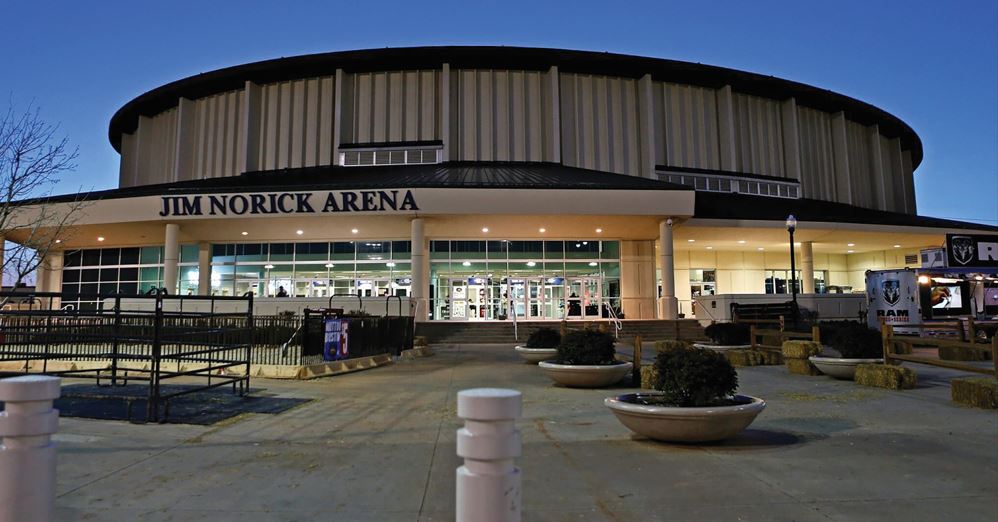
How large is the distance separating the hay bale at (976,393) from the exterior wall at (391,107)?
99.5 feet

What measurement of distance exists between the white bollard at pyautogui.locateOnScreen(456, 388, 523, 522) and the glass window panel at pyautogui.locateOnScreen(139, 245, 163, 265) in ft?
137

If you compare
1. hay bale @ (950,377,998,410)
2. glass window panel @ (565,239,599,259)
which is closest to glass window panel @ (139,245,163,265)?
glass window panel @ (565,239,599,259)

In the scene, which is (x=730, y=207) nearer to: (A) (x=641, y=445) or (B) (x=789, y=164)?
(B) (x=789, y=164)

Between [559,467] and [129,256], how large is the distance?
4125 centimetres

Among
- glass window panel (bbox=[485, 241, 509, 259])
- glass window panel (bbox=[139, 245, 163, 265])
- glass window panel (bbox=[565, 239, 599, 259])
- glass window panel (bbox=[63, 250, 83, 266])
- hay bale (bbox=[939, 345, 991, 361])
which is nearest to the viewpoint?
hay bale (bbox=[939, 345, 991, 361])

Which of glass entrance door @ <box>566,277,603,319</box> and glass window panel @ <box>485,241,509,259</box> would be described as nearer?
glass entrance door @ <box>566,277,603,319</box>

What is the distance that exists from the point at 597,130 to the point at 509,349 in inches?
736

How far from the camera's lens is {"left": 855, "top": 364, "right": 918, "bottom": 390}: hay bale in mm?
11125

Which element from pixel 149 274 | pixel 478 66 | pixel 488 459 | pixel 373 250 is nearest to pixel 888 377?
pixel 488 459

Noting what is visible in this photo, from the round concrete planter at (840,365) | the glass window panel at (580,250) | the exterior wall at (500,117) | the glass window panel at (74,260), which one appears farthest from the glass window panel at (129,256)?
the round concrete planter at (840,365)

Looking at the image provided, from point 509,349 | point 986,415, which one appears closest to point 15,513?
point 986,415

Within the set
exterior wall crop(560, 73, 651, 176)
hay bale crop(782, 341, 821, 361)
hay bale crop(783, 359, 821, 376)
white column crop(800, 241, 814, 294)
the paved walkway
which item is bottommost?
the paved walkway

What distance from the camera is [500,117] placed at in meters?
36.1

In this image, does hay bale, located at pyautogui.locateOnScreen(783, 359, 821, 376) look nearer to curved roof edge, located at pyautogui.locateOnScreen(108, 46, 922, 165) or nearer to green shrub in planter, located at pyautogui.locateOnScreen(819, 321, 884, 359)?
green shrub in planter, located at pyautogui.locateOnScreen(819, 321, 884, 359)
